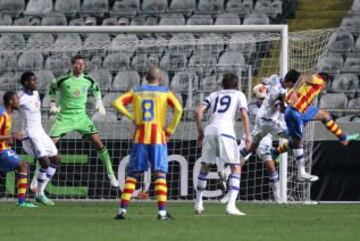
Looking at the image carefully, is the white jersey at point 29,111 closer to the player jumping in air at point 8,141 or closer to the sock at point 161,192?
the player jumping in air at point 8,141

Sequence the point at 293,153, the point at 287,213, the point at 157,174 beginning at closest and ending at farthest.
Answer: the point at 157,174
the point at 287,213
the point at 293,153

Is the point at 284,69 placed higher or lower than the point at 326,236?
higher

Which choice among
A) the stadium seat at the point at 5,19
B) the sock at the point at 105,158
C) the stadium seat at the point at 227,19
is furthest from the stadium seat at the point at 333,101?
the stadium seat at the point at 5,19

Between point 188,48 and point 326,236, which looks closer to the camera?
point 326,236

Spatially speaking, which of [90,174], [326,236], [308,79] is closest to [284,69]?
[308,79]

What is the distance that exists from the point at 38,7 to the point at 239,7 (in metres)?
5.10

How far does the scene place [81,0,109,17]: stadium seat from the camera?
2919cm

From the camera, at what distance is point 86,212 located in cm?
1647

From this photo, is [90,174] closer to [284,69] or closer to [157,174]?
[284,69]

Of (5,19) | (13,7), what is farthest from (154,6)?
(5,19)

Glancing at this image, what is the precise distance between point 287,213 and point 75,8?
14.3m

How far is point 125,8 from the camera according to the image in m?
A: 29.2

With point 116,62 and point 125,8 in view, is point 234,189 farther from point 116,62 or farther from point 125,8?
point 125,8

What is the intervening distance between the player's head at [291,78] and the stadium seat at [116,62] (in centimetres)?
448
